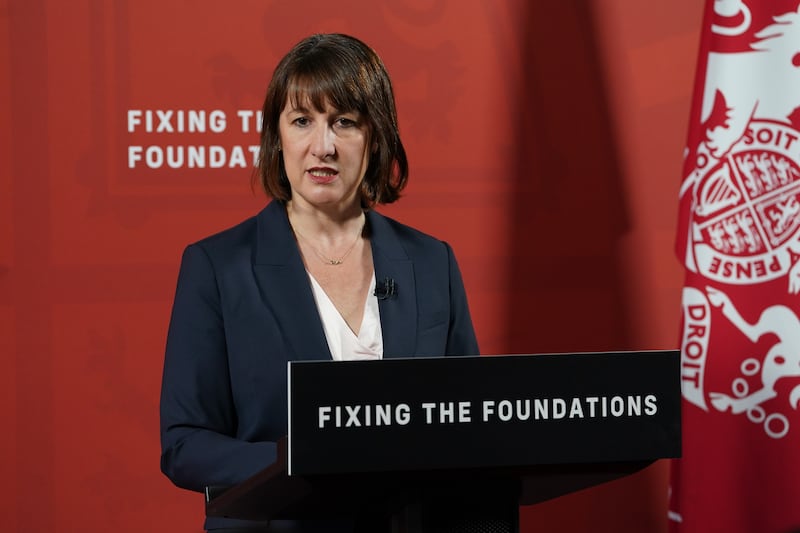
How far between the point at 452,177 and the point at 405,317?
4.13ft

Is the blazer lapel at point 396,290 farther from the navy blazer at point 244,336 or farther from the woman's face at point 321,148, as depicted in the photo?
the woman's face at point 321,148

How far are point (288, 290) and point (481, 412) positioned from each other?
0.68 metres

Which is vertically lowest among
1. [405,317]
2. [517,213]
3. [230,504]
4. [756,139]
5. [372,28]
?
[230,504]

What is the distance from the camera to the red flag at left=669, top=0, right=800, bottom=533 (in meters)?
2.83

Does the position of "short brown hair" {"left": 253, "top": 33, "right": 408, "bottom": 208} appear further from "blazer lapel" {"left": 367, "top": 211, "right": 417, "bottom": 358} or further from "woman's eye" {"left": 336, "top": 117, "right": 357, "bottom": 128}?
"blazer lapel" {"left": 367, "top": 211, "right": 417, "bottom": 358}

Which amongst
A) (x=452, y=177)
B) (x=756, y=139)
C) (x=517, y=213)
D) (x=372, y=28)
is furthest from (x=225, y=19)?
(x=756, y=139)

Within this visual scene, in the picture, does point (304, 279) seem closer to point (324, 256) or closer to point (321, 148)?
point (324, 256)

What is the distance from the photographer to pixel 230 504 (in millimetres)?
1311

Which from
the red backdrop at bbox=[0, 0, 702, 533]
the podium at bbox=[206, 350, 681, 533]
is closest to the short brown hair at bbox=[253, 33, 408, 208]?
the podium at bbox=[206, 350, 681, 533]

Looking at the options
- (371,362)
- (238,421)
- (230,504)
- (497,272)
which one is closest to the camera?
(371,362)

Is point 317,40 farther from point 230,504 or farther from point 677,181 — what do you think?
point 677,181

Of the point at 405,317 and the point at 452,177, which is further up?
the point at 452,177

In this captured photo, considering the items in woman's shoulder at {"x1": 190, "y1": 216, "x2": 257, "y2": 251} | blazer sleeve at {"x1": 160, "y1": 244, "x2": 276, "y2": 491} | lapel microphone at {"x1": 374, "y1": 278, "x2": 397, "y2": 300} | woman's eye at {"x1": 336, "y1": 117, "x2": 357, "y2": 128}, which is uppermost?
woman's eye at {"x1": 336, "y1": 117, "x2": 357, "y2": 128}

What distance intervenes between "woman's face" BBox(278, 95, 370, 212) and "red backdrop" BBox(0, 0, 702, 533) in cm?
111
